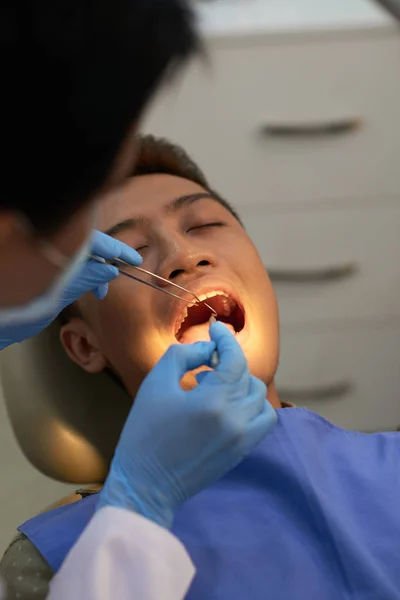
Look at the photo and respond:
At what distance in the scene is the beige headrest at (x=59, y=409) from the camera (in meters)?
1.55

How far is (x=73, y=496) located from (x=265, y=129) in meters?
1.15

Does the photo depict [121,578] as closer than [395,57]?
Yes

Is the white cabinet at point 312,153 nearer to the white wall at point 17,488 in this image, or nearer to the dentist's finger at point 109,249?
the dentist's finger at point 109,249

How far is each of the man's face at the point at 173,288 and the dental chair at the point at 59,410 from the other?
16cm

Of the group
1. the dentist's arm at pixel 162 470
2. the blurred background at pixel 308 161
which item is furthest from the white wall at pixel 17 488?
the dentist's arm at pixel 162 470

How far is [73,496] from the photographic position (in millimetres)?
1399

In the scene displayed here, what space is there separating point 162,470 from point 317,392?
Result: 57.4 inches

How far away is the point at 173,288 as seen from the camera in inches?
50.3

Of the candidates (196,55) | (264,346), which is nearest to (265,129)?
(264,346)

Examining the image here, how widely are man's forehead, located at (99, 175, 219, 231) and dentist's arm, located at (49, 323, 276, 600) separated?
1.53 ft

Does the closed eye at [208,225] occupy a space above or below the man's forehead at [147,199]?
below

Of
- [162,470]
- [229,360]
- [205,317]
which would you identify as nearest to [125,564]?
[162,470]

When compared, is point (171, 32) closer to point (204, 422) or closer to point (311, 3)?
point (204, 422)

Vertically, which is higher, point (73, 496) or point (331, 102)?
point (331, 102)
